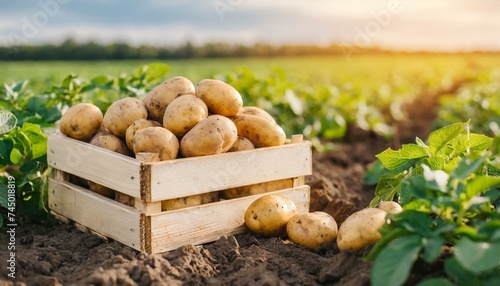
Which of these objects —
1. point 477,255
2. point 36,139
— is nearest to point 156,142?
point 36,139

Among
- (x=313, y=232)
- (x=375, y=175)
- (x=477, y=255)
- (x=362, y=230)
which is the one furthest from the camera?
(x=375, y=175)

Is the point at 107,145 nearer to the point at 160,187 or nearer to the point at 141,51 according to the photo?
the point at 160,187

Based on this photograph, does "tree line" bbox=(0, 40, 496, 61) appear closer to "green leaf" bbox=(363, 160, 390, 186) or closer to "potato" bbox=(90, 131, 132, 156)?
"green leaf" bbox=(363, 160, 390, 186)

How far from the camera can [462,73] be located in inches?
1037

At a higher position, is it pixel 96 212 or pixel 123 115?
pixel 123 115

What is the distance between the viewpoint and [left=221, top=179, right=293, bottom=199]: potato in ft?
12.9

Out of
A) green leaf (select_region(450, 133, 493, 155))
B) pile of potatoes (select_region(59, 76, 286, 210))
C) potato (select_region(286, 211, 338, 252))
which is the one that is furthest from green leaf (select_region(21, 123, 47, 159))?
green leaf (select_region(450, 133, 493, 155))

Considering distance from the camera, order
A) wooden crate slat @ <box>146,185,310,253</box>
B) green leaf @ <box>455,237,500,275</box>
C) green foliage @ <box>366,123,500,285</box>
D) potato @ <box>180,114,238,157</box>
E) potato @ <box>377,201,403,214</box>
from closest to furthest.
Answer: green leaf @ <box>455,237,500,275</box>, green foliage @ <box>366,123,500,285</box>, potato @ <box>377,201,403,214</box>, wooden crate slat @ <box>146,185,310,253</box>, potato @ <box>180,114,238,157</box>

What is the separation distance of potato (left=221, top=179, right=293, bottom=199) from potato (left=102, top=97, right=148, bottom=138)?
73 cm

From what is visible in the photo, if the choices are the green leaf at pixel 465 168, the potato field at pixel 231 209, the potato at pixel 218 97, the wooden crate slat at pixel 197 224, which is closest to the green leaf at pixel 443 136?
the potato field at pixel 231 209

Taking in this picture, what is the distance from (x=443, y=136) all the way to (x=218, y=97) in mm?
1379

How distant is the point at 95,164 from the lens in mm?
3777

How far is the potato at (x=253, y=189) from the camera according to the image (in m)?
3.93

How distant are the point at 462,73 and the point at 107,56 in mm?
31179
